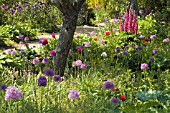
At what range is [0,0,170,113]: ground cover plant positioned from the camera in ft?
12.5

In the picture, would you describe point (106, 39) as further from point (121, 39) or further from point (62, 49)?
point (62, 49)

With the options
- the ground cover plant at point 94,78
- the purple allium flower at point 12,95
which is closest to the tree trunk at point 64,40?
the ground cover plant at point 94,78

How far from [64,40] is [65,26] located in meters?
0.23

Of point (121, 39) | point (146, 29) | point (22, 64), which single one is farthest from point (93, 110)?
point (146, 29)

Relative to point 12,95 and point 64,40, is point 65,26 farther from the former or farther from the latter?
point 12,95

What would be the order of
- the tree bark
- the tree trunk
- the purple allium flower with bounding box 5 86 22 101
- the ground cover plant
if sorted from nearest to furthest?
the purple allium flower with bounding box 5 86 22 101, the ground cover plant, the tree bark, the tree trunk

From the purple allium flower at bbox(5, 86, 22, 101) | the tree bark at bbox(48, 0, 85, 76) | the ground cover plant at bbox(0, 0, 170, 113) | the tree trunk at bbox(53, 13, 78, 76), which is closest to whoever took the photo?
the purple allium flower at bbox(5, 86, 22, 101)

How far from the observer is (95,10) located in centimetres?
1681

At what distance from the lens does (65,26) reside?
5.78 metres

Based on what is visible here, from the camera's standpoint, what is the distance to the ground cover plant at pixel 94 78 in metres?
3.81

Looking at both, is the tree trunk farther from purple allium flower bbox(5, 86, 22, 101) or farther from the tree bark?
purple allium flower bbox(5, 86, 22, 101)

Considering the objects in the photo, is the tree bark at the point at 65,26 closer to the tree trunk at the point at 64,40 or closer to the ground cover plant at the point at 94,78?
the tree trunk at the point at 64,40

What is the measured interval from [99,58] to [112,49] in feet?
1.55

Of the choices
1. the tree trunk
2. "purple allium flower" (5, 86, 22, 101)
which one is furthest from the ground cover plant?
the tree trunk
